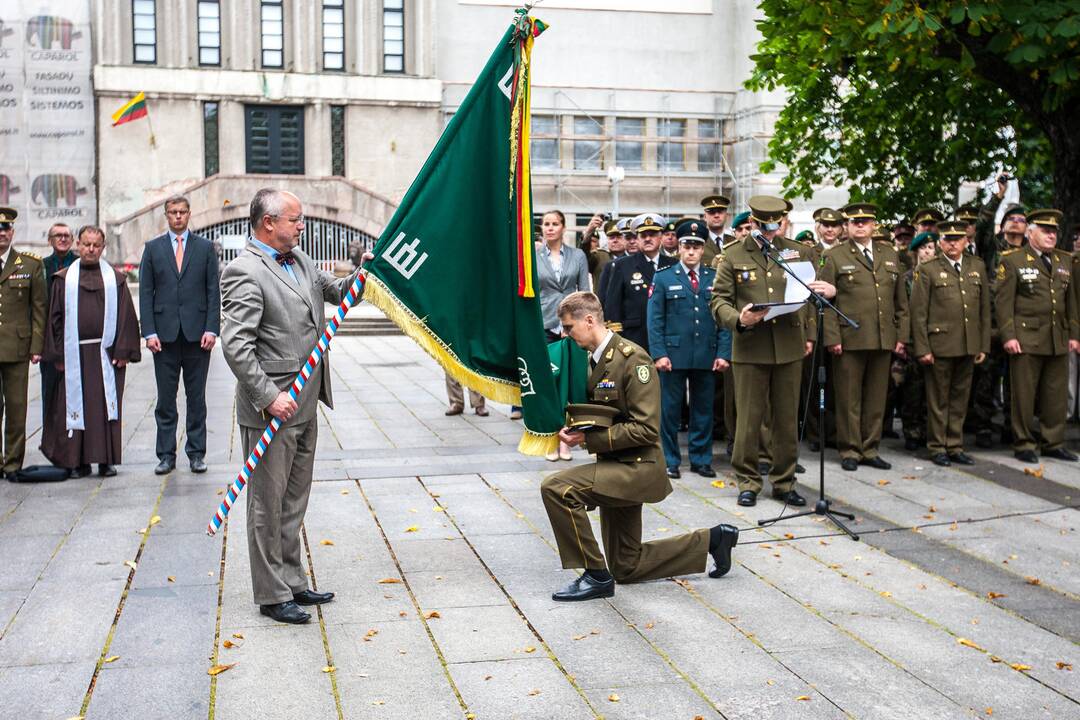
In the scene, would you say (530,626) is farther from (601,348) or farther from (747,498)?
(747,498)

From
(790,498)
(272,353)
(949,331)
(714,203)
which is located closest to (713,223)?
(714,203)

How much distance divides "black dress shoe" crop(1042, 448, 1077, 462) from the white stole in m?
8.17

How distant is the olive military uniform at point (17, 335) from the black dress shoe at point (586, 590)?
17.6ft

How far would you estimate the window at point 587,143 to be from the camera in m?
40.8

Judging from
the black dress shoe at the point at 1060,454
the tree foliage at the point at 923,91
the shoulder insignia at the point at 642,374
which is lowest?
the black dress shoe at the point at 1060,454

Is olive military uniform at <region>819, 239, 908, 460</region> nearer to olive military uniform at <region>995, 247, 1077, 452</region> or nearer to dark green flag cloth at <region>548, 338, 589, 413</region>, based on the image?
olive military uniform at <region>995, 247, 1077, 452</region>

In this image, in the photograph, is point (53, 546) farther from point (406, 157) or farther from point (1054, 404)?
point (406, 157)

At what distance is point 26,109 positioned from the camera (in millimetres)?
36531

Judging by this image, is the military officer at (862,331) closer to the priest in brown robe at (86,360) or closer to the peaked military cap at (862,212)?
the peaked military cap at (862,212)

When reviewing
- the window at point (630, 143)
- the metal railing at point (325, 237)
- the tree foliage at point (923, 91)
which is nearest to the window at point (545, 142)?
the window at point (630, 143)

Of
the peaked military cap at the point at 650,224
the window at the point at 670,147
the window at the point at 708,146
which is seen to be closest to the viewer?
the peaked military cap at the point at 650,224

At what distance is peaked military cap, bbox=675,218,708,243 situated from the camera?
10.0 meters

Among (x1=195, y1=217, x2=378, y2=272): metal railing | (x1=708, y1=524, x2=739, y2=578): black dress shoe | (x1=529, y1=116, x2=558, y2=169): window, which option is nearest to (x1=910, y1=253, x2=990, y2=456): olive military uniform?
(x1=708, y1=524, x2=739, y2=578): black dress shoe

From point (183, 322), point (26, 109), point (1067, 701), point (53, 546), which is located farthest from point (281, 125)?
point (1067, 701)
